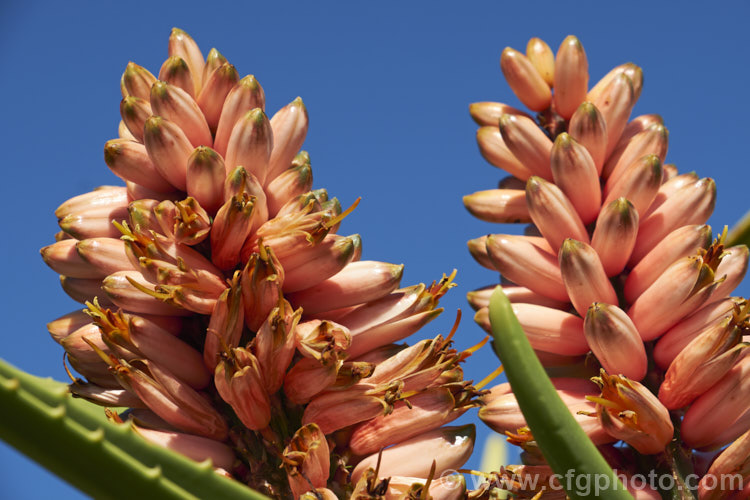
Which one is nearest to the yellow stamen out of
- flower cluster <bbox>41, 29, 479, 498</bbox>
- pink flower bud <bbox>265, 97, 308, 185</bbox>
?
flower cluster <bbox>41, 29, 479, 498</bbox>

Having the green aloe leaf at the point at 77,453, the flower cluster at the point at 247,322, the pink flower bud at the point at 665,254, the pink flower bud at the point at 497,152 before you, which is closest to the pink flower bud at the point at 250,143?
the flower cluster at the point at 247,322

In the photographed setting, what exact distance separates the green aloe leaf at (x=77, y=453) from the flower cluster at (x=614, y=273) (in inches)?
39.6

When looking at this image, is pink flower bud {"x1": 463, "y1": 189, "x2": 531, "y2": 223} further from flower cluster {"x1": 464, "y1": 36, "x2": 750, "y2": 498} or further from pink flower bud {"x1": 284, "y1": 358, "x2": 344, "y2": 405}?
pink flower bud {"x1": 284, "y1": 358, "x2": 344, "y2": 405}

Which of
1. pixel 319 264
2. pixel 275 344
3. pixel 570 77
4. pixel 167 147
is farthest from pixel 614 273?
pixel 167 147

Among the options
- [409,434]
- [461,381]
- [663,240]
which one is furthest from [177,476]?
[663,240]

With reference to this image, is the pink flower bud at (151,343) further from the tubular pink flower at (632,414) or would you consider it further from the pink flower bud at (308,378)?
the tubular pink flower at (632,414)

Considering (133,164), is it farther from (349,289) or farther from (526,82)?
(526,82)

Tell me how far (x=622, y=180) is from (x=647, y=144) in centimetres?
20

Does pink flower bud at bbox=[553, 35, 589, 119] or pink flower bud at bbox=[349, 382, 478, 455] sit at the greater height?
pink flower bud at bbox=[553, 35, 589, 119]

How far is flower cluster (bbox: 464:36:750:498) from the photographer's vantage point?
6.54ft

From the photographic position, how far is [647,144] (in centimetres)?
247

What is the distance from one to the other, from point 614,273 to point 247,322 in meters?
1.07

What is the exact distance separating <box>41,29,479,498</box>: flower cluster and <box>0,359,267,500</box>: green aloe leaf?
0.39 metres

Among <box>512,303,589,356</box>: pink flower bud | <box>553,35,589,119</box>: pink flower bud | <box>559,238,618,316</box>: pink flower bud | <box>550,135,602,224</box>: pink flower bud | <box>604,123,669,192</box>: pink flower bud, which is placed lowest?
<box>512,303,589,356</box>: pink flower bud
